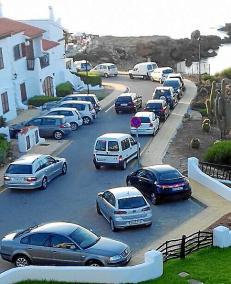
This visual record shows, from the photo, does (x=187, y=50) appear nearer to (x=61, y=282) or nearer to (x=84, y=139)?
(x=84, y=139)

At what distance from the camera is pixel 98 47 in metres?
77.3

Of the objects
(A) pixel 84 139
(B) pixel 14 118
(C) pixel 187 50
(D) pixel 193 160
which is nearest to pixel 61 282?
(D) pixel 193 160

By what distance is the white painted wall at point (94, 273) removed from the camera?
16781 millimetres

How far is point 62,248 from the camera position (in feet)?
59.0

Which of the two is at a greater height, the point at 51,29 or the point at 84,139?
the point at 51,29

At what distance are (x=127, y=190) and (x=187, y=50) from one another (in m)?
68.0

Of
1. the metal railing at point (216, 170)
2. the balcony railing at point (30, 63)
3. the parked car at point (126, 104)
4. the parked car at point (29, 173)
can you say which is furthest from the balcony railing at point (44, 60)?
the metal railing at point (216, 170)

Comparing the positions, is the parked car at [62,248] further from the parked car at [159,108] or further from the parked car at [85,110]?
the parked car at [159,108]

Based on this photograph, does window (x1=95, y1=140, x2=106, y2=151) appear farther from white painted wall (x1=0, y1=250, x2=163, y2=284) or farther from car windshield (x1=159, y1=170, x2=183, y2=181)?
white painted wall (x1=0, y1=250, x2=163, y2=284)

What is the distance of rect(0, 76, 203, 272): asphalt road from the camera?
21203mm

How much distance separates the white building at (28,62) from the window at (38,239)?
21051 mm

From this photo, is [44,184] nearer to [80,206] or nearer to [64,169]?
[64,169]

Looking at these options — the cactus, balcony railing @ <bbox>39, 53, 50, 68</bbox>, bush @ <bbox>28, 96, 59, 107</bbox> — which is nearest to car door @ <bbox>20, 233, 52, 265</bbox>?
the cactus

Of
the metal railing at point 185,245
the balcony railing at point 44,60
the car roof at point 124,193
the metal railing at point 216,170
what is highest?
the balcony railing at point 44,60
